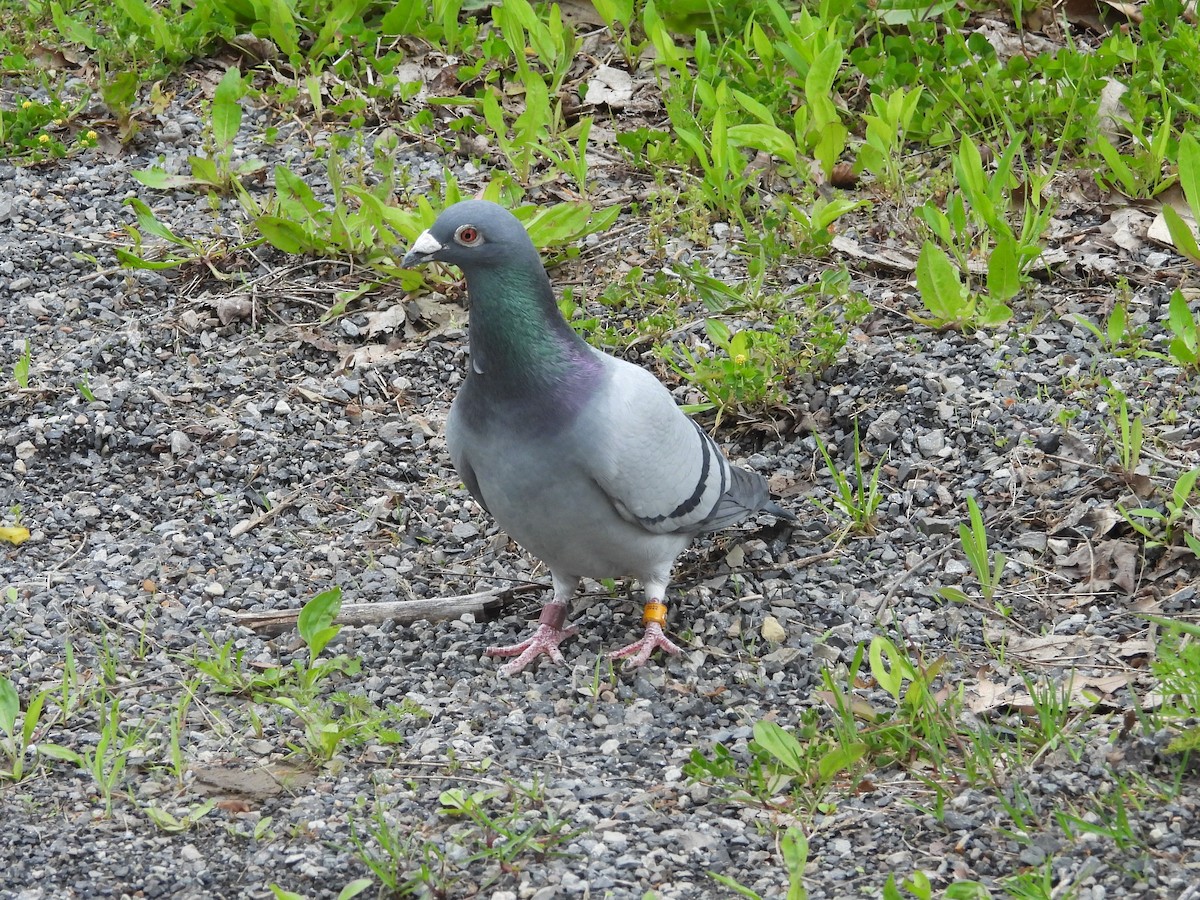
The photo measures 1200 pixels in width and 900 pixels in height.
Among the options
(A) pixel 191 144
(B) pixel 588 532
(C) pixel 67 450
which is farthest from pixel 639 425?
(A) pixel 191 144

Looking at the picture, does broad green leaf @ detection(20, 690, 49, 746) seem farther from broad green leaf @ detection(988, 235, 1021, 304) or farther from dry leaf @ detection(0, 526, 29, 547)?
broad green leaf @ detection(988, 235, 1021, 304)

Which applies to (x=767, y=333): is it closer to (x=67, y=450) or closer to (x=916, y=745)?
(x=916, y=745)

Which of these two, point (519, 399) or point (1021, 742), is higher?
point (519, 399)

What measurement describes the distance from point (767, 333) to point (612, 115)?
1993 millimetres

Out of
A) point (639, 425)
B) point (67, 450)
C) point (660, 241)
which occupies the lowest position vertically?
point (67, 450)

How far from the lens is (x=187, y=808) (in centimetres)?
340

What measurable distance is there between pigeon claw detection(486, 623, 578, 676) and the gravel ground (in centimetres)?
6

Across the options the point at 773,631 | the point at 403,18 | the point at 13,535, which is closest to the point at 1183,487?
the point at 773,631

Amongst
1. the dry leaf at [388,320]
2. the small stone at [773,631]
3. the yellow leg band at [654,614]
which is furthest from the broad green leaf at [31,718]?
the dry leaf at [388,320]

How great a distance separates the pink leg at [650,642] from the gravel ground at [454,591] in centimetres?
7

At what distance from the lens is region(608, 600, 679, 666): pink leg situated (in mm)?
4230

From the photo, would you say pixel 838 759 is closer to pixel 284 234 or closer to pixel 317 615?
pixel 317 615

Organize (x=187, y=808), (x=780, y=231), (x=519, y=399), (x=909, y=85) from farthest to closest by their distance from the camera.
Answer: (x=909, y=85) < (x=780, y=231) < (x=519, y=399) < (x=187, y=808)

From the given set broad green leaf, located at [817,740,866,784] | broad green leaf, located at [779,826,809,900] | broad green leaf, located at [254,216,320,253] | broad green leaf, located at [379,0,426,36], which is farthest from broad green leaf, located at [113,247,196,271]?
broad green leaf, located at [779,826,809,900]
